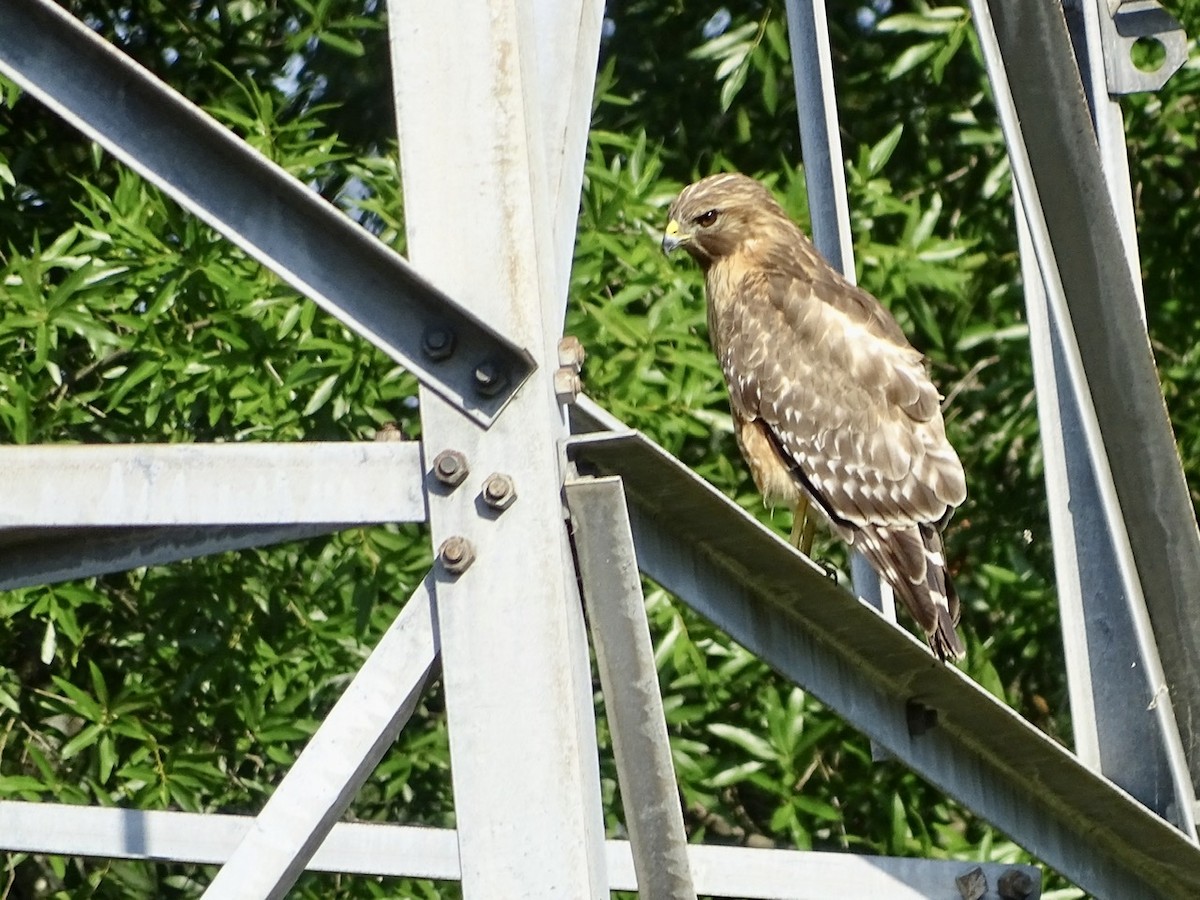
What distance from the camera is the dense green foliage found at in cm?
487

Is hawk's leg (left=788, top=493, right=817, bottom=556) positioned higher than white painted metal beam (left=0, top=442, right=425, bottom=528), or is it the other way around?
hawk's leg (left=788, top=493, right=817, bottom=556)

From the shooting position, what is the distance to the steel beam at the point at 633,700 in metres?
2.23

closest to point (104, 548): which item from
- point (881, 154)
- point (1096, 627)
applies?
point (1096, 627)

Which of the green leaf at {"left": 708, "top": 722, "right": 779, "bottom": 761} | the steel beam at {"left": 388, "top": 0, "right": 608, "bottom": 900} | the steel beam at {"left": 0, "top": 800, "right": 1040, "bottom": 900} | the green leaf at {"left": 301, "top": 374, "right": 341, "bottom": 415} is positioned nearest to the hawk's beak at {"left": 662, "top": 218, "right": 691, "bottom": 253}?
the green leaf at {"left": 301, "top": 374, "right": 341, "bottom": 415}

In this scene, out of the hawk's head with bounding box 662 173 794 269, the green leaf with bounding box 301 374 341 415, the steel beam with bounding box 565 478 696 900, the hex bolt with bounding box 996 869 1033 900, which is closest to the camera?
the steel beam with bounding box 565 478 696 900

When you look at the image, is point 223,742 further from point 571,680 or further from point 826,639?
point 571,680

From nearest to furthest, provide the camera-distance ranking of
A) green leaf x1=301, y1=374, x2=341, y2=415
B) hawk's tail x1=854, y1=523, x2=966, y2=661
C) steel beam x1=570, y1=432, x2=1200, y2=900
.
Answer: steel beam x1=570, y1=432, x2=1200, y2=900 < hawk's tail x1=854, y1=523, x2=966, y2=661 < green leaf x1=301, y1=374, x2=341, y2=415

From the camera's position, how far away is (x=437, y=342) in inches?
85.3

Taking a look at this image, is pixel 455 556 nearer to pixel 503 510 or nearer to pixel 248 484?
A: pixel 503 510

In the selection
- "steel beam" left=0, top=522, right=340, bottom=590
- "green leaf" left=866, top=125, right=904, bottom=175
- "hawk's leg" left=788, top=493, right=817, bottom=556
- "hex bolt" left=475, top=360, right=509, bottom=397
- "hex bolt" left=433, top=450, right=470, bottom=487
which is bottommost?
"hex bolt" left=433, top=450, right=470, bottom=487

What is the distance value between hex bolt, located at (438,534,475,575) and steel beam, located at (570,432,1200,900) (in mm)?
218

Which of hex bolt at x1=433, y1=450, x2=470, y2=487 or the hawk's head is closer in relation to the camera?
hex bolt at x1=433, y1=450, x2=470, y2=487

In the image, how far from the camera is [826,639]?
2.87 metres

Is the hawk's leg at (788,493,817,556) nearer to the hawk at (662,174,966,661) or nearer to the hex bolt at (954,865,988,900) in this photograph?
the hawk at (662,174,966,661)
